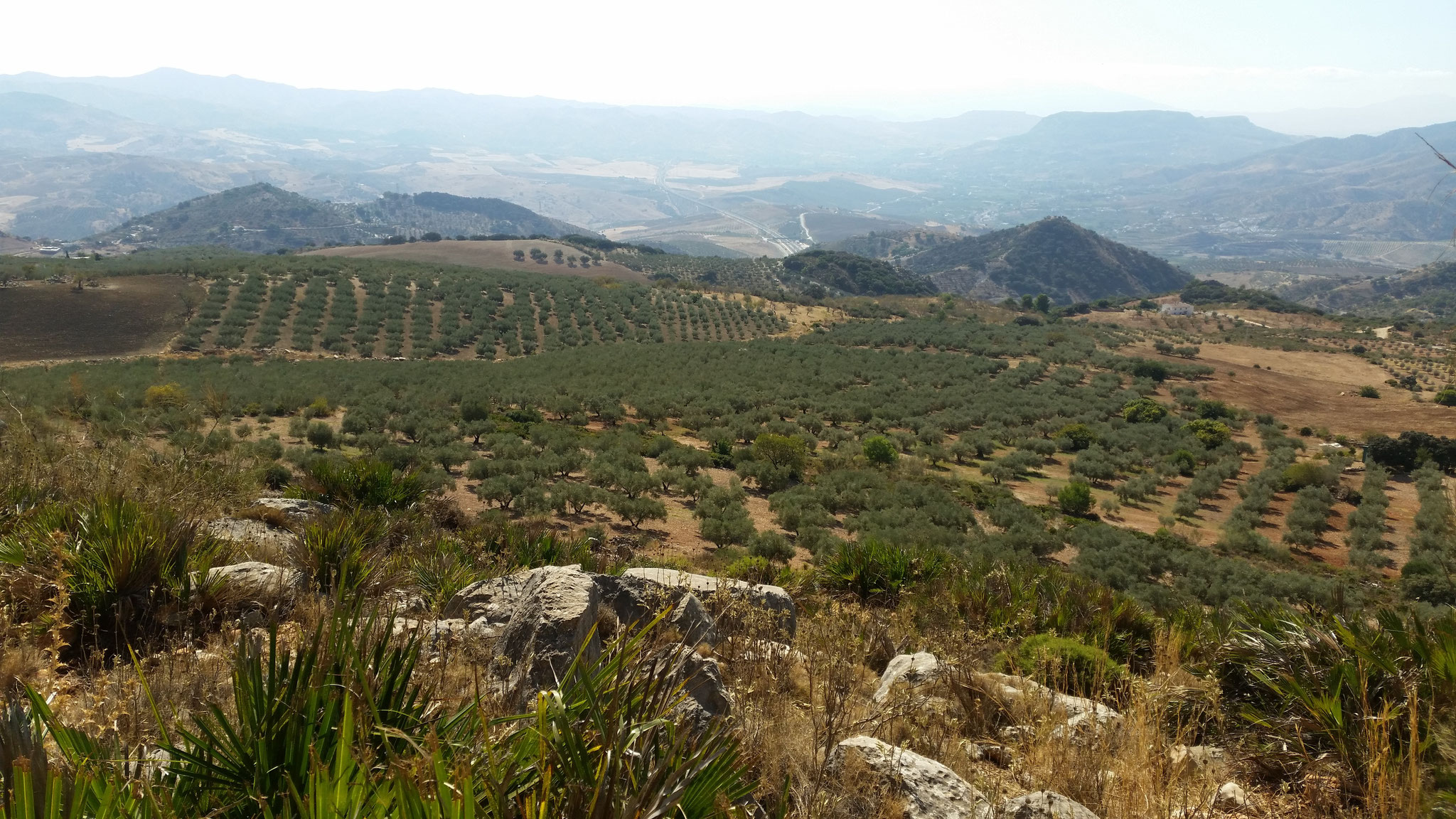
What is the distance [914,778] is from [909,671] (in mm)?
1645

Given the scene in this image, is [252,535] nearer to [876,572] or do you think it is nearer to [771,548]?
[876,572]

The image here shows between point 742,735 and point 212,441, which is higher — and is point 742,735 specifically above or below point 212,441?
above

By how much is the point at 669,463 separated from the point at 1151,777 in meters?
16.0

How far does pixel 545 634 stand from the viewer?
138 inches

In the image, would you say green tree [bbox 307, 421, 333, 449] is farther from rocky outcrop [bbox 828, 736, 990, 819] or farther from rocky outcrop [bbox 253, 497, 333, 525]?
rocky outcrop [bbox 828, 736, 990, 819]

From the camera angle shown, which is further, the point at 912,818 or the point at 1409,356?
the point at 1409,356

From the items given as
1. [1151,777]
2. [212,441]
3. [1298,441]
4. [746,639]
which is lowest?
[1298,441]

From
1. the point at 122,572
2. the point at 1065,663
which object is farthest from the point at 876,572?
the point at 122,572

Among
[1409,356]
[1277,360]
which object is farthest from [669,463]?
[1409,356]

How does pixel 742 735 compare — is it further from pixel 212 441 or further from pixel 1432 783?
pixel 212 441

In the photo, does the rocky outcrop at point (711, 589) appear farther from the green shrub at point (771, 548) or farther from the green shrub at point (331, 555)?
the green shrub at point (771, 548)

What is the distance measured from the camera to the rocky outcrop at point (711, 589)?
469 cm

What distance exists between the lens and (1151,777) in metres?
2.75

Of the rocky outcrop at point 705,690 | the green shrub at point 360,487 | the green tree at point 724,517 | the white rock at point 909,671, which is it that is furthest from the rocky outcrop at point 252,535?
the green tree at point 724,517
